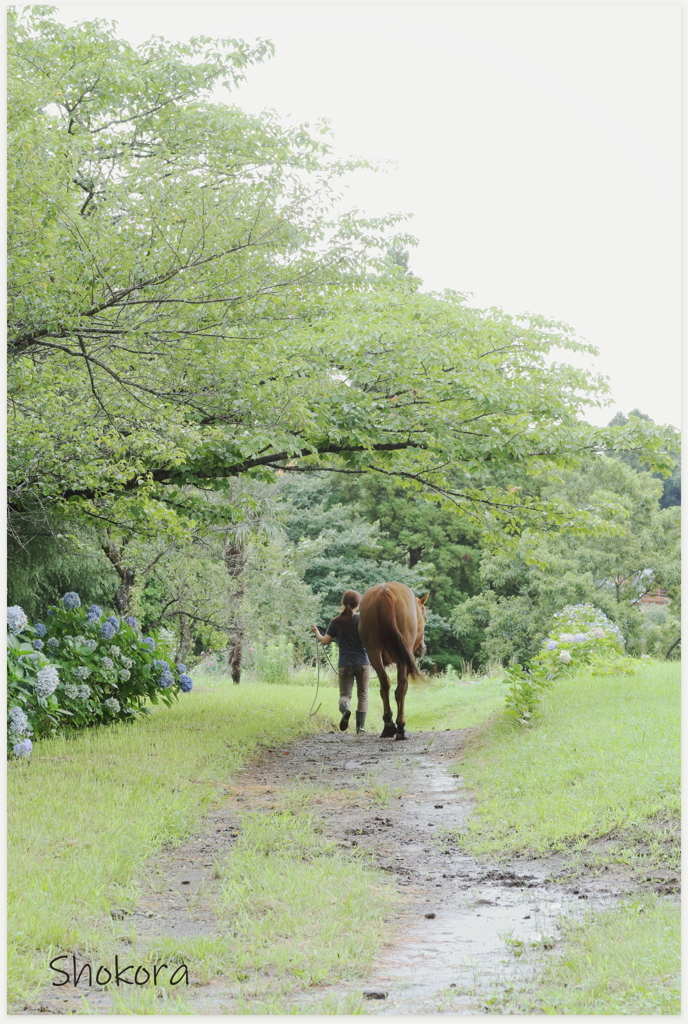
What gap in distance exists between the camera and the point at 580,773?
598cm

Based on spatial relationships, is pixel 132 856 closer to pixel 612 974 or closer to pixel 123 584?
pixel 612 974

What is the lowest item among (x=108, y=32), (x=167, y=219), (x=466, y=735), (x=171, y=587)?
(x=466, y=735)

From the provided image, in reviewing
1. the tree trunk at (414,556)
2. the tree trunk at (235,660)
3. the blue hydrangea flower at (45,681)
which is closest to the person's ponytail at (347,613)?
the blue hydrangea flower at (45,681)

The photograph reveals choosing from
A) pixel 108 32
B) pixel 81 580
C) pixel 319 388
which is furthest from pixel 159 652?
pixel 108 32

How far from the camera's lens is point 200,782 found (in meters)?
6.41

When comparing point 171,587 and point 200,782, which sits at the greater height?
point 171,587

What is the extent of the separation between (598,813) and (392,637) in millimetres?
4240

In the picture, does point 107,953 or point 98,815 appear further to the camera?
point 98,815

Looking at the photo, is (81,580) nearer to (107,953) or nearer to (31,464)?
(31,464)

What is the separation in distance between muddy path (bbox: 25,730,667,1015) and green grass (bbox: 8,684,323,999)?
5.5 inches

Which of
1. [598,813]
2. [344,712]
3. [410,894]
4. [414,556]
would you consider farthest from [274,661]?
[410,894]

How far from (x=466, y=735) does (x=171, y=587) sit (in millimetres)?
4980

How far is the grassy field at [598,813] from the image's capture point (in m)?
2.85

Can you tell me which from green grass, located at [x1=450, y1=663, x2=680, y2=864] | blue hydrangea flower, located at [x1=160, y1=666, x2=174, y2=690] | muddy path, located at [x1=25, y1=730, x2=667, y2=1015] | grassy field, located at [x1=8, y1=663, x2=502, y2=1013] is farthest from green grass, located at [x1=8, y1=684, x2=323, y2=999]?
green grass, located at [x1=450, y1=663, x2=680, y2=864]
